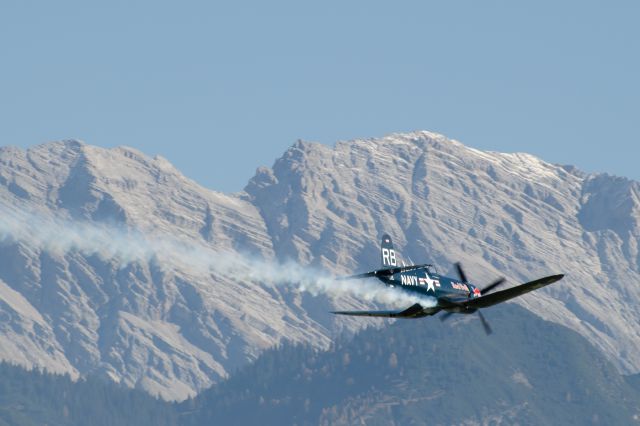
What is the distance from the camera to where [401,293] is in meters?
150

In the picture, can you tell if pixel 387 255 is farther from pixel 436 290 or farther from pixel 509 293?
pixel 509 293

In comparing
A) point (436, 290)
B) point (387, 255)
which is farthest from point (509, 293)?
point (387, 255)

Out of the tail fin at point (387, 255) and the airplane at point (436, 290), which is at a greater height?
the tail fin at point (387, 255)

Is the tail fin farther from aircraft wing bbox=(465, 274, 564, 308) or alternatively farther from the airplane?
aircraft wing bbox=(465, 274, 564, 308)

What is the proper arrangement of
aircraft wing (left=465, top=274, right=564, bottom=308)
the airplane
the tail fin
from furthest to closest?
the tail fin < the airplane < aircraft wing (left=465, top=274, right=564, bottom=308)

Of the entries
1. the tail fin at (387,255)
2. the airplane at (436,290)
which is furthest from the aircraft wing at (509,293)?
the tail fin at (387,255)

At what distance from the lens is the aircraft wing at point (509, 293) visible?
137m

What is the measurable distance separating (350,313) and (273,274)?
37.5 m

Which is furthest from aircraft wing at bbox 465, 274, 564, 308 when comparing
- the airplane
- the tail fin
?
the tail fin

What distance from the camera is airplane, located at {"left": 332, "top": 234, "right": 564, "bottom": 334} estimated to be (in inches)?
5528

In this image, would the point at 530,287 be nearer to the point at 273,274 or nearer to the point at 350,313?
the point at 350,313

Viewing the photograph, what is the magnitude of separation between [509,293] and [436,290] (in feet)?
35.7

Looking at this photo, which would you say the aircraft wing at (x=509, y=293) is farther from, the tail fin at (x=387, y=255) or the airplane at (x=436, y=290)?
the tail fin at (x=387, y=255)

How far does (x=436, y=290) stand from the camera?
149m
